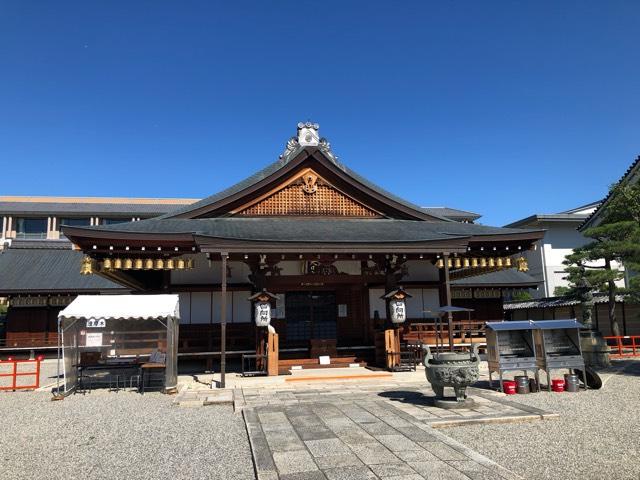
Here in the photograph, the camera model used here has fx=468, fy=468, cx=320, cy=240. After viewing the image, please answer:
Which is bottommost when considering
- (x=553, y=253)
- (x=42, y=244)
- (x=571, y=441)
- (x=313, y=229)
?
(x=571, y=441)

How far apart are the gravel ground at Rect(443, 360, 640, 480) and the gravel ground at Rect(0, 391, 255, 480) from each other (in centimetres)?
340

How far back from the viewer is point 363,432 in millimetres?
7418

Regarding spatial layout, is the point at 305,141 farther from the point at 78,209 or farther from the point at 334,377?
the point at 78,209

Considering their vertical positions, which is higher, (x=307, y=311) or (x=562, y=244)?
(x=562, y=244)

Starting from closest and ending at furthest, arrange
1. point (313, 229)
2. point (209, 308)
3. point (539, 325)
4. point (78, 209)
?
point (539, 325) → point (313, 229) → point (209, 308) → point (78, 209)

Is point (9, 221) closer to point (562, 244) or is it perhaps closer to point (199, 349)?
point (199, 349)

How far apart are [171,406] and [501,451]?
6.89 m

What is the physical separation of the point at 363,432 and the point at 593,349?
11.5 metres

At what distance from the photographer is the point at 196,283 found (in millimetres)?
15836

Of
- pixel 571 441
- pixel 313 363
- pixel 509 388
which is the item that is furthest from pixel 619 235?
pixel 571 441

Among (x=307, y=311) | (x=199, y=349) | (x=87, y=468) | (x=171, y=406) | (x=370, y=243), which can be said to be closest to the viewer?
(x=87, y=468)

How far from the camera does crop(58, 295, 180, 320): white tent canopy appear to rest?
11719 mm

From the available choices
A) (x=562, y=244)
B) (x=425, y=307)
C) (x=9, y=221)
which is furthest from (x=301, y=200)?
(x=9, y=221)

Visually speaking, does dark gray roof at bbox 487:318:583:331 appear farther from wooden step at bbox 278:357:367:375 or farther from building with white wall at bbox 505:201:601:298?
building with white wall at bbox 505:201:601:298
